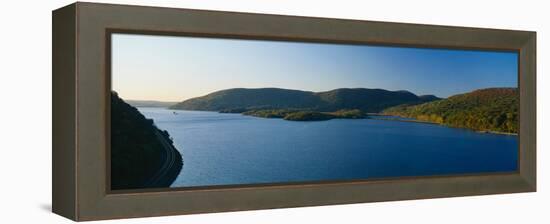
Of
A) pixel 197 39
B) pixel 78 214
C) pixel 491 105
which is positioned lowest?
pixel 78 214

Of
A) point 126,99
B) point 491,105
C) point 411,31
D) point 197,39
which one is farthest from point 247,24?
point 491,105

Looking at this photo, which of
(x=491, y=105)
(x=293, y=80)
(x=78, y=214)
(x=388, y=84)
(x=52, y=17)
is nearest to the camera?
(x=78, y=214)

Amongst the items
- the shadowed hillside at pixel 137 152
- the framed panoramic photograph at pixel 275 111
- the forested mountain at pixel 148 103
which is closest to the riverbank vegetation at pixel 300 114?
the framed panoramic photograph at pixel 275 111

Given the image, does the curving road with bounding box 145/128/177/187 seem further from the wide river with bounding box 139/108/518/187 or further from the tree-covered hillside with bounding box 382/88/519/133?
the tree-covered hillside with bounding box 382/88/519/133

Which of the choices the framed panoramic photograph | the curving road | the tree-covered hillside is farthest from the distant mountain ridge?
the curving road

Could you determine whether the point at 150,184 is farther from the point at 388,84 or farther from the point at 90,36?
the point at 388,84

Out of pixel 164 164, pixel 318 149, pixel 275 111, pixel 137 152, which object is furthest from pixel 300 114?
pixel 137 152
